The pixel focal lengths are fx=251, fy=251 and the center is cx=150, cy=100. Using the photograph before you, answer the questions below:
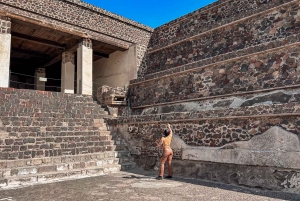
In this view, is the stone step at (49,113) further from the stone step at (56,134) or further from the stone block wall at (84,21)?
the stone block wall at (84,21)

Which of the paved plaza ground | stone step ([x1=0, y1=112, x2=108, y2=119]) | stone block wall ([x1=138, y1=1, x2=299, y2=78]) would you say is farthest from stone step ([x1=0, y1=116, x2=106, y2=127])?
stone block wall ([x1=138, y1=1, x2=299, y2=78])

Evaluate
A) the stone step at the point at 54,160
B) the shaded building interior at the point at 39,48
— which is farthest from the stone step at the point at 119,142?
the shaded building interior at the point at 39,48

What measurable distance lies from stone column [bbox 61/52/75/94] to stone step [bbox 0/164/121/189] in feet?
20.5

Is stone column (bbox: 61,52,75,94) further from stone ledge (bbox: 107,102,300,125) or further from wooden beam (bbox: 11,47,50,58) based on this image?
stone ledge (bbox: 107,102,300,125)

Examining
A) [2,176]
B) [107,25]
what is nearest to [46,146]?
[2,176]

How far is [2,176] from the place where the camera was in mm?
5234

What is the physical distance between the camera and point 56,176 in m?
5.74

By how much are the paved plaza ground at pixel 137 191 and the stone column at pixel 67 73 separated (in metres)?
7.02

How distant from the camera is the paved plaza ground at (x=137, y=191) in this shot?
4145 mm

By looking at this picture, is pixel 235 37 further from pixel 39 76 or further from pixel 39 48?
pixel 39 76

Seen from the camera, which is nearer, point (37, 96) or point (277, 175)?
point (277, 175)

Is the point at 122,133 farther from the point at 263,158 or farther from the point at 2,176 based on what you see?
the point at 263,158

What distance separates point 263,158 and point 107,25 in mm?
9026

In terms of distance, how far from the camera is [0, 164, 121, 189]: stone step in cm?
515
